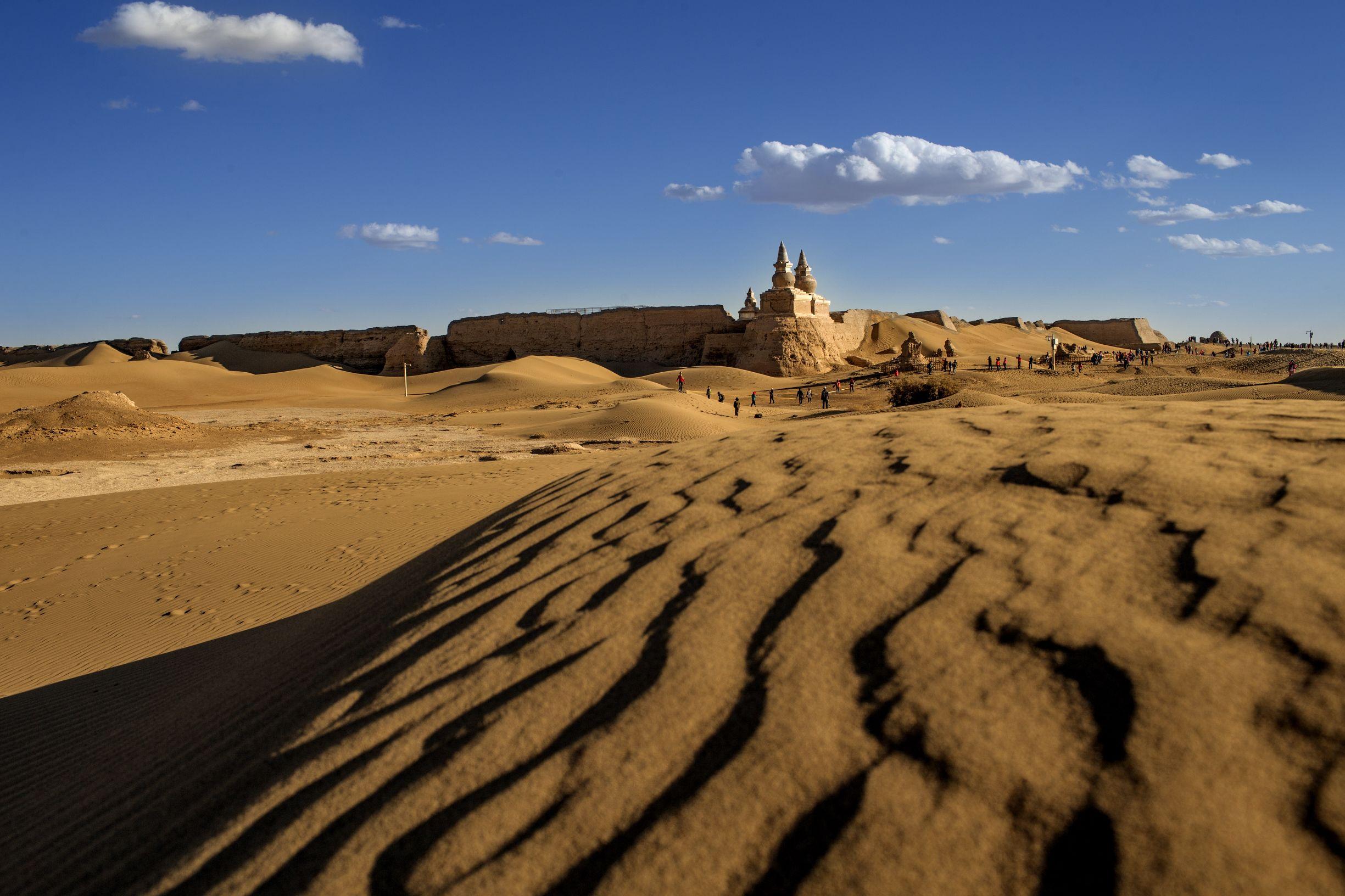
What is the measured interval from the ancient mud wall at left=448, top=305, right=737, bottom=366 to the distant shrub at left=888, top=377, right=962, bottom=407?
1432cm

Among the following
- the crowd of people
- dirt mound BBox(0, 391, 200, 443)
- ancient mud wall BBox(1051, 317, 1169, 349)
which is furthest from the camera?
ancient mud wall BBox(1051, 317, 1169, 349)

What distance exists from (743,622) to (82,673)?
4.41 metres

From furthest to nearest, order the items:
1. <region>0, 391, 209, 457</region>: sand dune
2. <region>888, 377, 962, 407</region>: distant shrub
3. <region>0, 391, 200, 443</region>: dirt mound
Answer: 1. <region>888, 377, 962, 407</region>: distant shrub
2. <region>0, 391, 200, 443</region>: dirt mound
3. <region>0, 391, 209, 457</region>: sand dune

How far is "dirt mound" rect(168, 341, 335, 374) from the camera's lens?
37.0 m

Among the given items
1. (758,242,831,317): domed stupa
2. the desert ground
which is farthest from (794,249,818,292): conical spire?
the desert ground

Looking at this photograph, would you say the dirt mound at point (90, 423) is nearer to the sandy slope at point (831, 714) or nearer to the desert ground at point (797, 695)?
the desert ground at point (797, 695)

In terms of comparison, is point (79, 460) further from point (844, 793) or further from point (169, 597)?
point (844, 793)

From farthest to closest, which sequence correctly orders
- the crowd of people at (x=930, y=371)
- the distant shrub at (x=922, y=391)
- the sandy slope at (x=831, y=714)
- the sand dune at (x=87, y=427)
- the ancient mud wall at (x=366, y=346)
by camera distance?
1. the ancient mud wall at (x=366, y=346)
2. the crowd of people at (x=930, y=371)
3. the distant shrub at (x=922, y=391)
4. the sand dune at (x=87, y=427)
5. the sandy slope at (x=831, y=714)

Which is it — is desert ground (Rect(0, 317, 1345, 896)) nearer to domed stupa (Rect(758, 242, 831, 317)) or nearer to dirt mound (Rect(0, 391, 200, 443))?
dirt mound (Rect(0, 391, 200, 443))

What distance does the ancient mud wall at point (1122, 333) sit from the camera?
1641 inches

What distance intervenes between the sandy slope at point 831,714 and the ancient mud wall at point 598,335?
1117 inches

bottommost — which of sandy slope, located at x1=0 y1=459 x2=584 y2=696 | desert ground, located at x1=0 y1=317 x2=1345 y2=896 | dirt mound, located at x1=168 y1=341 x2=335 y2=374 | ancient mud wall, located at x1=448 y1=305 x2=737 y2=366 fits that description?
sandy slope, located at x1=0 y1=459 x2=584 y2=696

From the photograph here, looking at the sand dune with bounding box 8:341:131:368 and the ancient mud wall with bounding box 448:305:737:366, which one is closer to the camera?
the ancient mud wall with bounding box 448:305:737:366

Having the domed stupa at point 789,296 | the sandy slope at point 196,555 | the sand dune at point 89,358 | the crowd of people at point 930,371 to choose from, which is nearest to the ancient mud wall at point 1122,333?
the crowd of people at point 930,371
